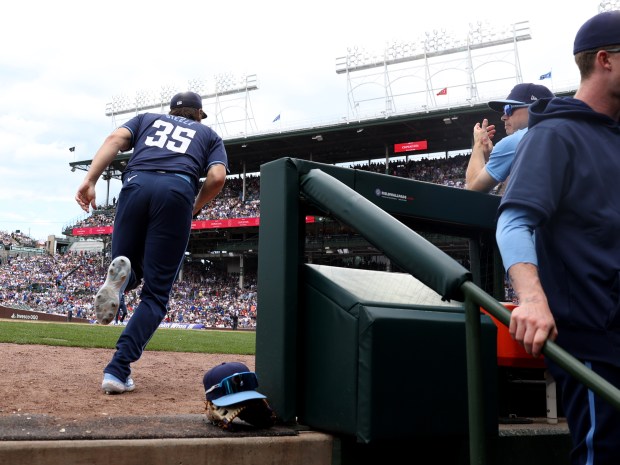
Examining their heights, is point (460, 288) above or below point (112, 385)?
above

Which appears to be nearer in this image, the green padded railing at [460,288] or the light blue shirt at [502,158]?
the green padded railing at [460,288]

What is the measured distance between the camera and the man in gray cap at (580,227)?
1385mm

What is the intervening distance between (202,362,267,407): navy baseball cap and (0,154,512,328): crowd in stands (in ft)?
80.5

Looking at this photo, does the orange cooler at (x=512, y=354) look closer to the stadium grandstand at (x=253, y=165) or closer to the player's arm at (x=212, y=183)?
the player's arm at (x=212, y=183)

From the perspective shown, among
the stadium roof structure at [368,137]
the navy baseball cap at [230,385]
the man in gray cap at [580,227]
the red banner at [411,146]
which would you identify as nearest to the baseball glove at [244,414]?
the navy baseball cap at [230,385]

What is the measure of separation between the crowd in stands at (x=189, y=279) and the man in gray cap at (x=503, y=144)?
23.8 metres

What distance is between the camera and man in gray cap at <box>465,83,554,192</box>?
2.63m

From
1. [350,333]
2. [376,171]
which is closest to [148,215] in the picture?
[350,333]

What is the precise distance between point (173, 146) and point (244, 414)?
1704 millimetres

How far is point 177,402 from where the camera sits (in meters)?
2.53

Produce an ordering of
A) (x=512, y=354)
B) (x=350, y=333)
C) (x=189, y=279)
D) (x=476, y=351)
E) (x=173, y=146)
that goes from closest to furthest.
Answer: (x=476, y=351) → (x=350, y=333) → (x=512, y=354) → (x=173, y=146) → (x=189, y=279)

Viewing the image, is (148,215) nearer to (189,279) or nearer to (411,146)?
(411,146)

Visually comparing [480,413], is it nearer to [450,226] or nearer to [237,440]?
[237,440]

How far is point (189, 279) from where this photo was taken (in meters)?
36.0
